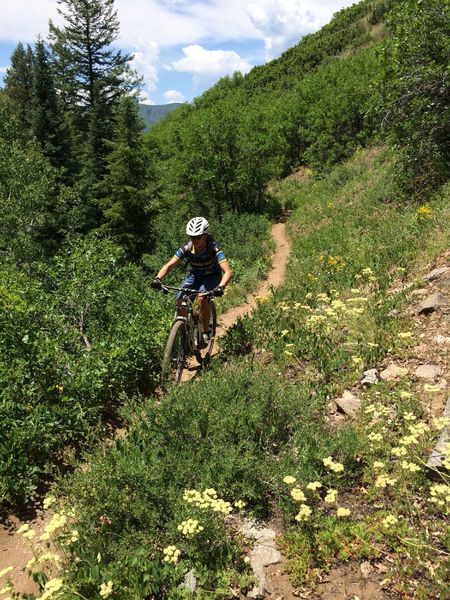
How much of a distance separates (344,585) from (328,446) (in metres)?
1.35

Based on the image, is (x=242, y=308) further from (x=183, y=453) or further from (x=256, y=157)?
(x=256, y=157)

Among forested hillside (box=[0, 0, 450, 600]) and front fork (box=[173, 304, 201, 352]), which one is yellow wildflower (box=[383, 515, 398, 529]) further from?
front fork (box=[173, 304, 201, 352])

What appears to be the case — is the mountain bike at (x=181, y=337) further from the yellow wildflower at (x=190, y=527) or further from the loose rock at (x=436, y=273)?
the loose rock at (x=436, y=273)

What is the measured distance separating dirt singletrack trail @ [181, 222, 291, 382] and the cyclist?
95cm

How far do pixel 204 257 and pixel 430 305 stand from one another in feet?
12.3

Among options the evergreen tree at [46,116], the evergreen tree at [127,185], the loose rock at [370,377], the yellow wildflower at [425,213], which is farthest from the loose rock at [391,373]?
the evergreen tree at [46,116]

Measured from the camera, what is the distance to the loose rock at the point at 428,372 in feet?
18.5

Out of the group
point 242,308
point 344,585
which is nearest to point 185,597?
point 344,585

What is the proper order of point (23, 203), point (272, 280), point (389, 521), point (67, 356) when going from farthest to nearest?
1. point (23, 203)
2. point (272, 280)
3. point (67, 356)
4. point (389, 521)

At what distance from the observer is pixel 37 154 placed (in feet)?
73.1

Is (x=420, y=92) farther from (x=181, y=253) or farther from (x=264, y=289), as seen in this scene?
(x=181, y=253)

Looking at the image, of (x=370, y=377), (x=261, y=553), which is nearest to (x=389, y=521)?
(x=261, y=553)

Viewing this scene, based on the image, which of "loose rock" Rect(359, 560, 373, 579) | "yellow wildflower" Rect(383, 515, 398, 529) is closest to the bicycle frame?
"yellow wildflower" Rect(383, 515, 398, 529)

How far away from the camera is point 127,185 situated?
20406 mm
